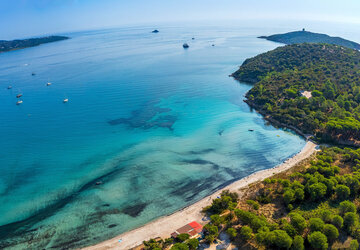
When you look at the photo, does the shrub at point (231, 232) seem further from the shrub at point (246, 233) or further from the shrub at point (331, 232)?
the shrub at point (331, 232)

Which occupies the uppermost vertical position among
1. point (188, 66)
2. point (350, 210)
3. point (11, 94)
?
point (188, 66)

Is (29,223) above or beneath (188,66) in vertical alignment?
beneath

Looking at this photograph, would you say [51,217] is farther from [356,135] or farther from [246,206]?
[356,135]

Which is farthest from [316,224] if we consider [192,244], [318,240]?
[192,244]

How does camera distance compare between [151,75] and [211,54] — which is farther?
[211,54]

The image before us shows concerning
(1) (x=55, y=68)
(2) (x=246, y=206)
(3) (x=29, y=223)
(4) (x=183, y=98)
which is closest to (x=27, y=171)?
(3) (x=29, y=223)

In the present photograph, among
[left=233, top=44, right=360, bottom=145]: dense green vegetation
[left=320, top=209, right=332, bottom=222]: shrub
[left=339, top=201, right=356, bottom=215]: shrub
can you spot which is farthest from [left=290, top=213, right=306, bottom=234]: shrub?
[left=233, top=44, right=360, bottom=145]: dense green vegetation
